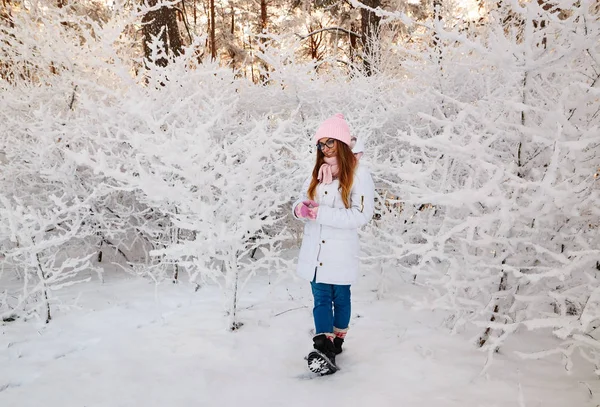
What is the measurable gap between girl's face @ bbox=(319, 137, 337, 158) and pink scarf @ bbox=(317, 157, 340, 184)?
4cm

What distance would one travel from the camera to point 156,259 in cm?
481

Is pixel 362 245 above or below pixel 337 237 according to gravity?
below

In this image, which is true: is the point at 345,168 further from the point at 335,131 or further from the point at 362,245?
the point at 362,245

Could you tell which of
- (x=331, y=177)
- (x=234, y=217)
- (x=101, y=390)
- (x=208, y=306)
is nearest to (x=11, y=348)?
(x=101, y=390)

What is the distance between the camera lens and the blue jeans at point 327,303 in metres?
2.67

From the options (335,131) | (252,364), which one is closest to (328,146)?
(335,131)

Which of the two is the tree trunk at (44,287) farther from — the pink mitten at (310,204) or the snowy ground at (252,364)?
the pink mitten at (310,204)

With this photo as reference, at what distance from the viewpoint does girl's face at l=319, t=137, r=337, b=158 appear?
2.59m

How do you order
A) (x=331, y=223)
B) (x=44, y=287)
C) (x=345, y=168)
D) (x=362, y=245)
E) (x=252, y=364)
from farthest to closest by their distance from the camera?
1. (x=362, y=245)
2. (x=44, y=287)
3. (x=252, y=364)
4. (x=345, y=168)
5. (x=331, y=223)

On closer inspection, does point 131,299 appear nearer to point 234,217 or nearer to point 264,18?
point 234,217

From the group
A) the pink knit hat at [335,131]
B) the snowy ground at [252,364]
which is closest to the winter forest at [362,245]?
the snowy ground at [252,364]

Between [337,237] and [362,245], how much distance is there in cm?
121

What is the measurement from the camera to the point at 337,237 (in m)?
2.59

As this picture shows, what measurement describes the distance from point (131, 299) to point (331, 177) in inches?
104
